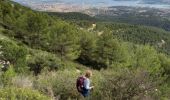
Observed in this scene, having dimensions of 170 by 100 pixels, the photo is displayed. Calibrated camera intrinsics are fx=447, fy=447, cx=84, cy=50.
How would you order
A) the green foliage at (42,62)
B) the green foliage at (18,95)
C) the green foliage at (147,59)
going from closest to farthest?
the green foliage at (18,95) < the green foliage at (42,62) < the green foliage at (147,59)

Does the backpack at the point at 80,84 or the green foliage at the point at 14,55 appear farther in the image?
the green foliage at the point at 14,55

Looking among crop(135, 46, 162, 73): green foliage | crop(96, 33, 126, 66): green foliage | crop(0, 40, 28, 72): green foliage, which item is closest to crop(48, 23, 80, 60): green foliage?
crop(96, 33, 126, 66): green foliage

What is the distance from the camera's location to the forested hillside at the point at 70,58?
1498cm

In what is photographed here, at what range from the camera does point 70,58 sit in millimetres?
67625

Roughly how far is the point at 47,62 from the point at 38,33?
71.1 ft

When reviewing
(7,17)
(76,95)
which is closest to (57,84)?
(76,95)

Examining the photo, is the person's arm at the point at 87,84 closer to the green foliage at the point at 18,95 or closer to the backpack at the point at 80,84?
the backpack at the point at 80,84

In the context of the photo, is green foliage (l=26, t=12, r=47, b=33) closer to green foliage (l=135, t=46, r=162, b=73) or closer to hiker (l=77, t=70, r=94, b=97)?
green foliage (l=135, t=46, r=162, b=73)

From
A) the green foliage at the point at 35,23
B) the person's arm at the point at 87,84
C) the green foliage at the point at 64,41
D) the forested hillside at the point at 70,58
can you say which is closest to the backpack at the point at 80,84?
the person's arm at the point at 87,84

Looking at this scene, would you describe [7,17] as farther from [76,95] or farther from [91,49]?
[76,95]

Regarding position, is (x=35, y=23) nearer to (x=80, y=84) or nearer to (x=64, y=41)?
(x=64, y=41)

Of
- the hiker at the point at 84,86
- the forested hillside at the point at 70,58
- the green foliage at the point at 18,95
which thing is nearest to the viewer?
the green foliage at the point at 18,95

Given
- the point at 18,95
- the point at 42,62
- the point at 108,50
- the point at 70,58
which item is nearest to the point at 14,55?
the point at 42,62

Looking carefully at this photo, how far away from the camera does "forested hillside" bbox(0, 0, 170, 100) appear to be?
15.0m
